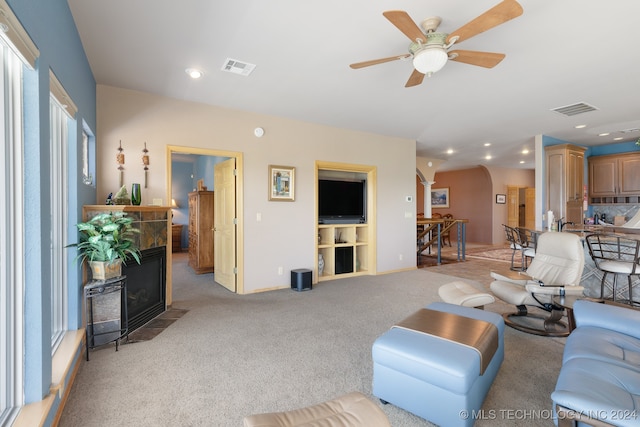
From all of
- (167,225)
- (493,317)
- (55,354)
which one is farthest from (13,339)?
(493,317)

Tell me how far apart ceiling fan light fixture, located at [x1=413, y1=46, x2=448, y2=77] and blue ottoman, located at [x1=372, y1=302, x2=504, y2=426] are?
200cm

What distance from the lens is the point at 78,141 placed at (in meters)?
2.60

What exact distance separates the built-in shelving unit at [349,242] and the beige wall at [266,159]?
0.16m

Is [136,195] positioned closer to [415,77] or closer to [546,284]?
[415,77]

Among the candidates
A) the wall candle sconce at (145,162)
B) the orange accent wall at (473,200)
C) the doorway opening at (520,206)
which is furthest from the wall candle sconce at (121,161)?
the doorway opening at (520,206)

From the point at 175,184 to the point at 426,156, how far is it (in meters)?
7.42

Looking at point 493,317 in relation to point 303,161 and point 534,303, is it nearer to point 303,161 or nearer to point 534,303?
point 534,303

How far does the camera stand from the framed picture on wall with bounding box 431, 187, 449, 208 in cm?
1144

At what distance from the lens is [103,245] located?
2.50 meters

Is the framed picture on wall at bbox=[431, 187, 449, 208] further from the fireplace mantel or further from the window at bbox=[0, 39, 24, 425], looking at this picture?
the window at bbox=[0, 39, 24, 425]

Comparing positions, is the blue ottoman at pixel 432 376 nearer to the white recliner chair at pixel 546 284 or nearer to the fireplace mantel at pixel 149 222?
the white recliner chair at pixel 546 284

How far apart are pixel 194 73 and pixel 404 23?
2.27 m

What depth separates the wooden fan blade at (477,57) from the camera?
233cm

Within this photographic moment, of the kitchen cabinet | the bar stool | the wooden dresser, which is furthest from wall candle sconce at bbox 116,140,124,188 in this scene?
the kitchen cabinet
